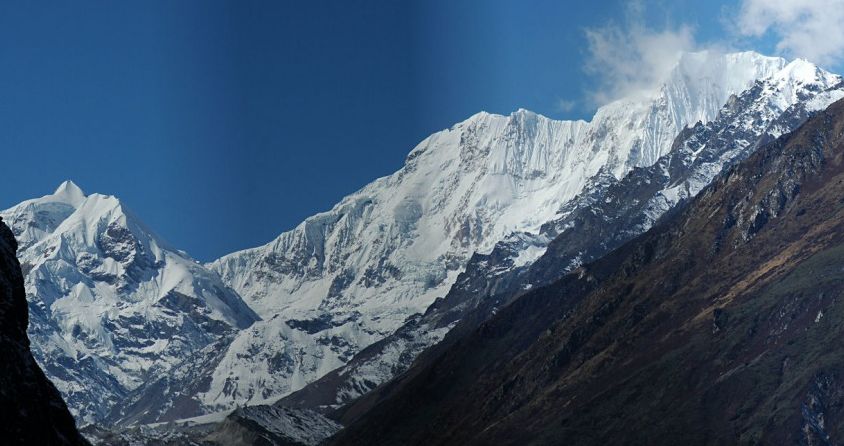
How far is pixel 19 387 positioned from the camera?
175 ft

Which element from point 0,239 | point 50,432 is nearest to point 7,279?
point 0,239

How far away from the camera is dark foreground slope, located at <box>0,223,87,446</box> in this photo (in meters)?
52.2

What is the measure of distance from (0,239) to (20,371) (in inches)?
276

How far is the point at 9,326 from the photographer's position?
182ft

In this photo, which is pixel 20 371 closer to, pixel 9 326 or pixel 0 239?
pixel 9 326

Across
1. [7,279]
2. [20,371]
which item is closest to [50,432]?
[20,371]

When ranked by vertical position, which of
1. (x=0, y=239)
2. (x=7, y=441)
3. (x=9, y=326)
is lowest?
(x=7, y=441)

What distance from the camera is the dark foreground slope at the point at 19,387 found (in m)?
52.2

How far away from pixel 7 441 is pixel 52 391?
7.81m

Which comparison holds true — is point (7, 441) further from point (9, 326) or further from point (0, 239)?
point (0, 239)

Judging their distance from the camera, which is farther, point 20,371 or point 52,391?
point 52,391

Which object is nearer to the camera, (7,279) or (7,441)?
(7,441)

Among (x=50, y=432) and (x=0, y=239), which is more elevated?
(x=0, y=239)

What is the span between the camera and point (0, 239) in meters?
58.4
